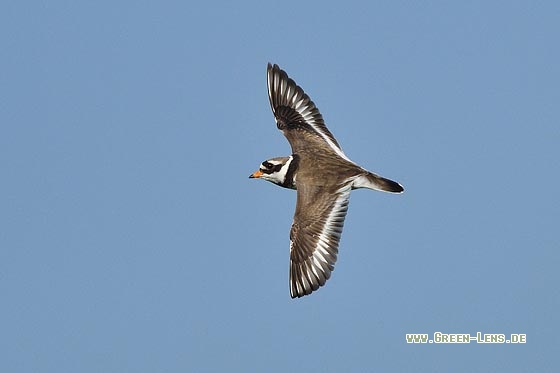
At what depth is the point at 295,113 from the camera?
2627cm

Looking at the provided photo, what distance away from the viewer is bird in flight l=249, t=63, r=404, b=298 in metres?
22.3

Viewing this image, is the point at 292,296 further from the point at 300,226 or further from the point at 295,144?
the point at 295,144

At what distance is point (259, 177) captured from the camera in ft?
80.9

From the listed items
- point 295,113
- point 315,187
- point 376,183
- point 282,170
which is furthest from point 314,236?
Result: point 295,113

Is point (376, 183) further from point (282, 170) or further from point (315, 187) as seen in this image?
point (282, 170)

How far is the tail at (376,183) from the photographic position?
23250 millimetres

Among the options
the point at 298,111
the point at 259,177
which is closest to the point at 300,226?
the point at 259,177

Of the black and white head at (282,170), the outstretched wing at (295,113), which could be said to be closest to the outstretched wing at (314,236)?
the black and white head at (282,170)

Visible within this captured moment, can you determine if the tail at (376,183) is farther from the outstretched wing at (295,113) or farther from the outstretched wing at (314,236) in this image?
the outstretched wing at (295,113)

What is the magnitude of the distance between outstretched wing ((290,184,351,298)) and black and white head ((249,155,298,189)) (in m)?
0.53

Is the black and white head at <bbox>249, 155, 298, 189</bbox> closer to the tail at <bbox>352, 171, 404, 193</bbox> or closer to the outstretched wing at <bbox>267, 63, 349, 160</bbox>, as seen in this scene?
the outstretched wing at <bbox>267, 63, 349, 160</bbox>

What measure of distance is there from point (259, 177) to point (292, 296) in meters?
3.73

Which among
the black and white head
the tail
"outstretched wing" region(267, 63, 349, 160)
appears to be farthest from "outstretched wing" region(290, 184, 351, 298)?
"outstretched wing" region(267, 63, 349, 160)

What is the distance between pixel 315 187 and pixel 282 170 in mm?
1100
